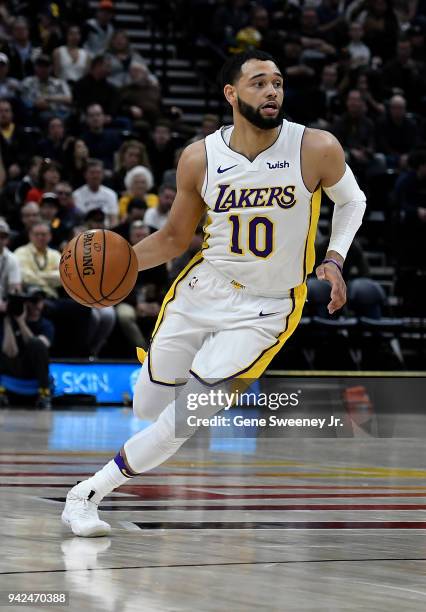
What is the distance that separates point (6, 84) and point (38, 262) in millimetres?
4044

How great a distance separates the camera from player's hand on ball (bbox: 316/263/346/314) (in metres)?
5.74

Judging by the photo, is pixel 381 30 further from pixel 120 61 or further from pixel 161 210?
pixel 161 210

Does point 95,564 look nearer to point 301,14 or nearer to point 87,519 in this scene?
point 87,519

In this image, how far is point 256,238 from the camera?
237 inches

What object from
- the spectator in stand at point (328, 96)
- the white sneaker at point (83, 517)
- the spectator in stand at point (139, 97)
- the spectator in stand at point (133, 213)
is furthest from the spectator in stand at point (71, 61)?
the white sneaker at point (83, 517)

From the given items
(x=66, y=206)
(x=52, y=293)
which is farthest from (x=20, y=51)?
(x=52, y=293)

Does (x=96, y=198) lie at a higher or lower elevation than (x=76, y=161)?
lower

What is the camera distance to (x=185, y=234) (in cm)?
→ 641

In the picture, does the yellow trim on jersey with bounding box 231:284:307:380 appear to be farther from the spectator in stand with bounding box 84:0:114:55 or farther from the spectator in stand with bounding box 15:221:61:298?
the spectator in stand with bounding box 84:0:114:55

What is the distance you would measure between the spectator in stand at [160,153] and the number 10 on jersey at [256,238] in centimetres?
1247

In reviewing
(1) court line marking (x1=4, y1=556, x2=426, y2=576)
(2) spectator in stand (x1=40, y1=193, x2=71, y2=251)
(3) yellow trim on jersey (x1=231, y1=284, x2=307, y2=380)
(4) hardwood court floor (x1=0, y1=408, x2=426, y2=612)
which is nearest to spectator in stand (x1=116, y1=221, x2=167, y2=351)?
(2) spectator in stand (x1=40, y1=193, x2=71, y2=251)

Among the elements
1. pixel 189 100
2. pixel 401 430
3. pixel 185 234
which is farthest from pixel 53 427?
pixel 189 100

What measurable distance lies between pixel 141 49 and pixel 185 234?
16451mm

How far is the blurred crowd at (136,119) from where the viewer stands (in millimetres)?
15234
